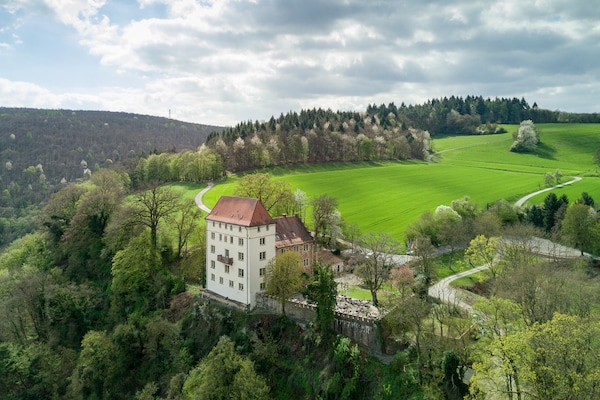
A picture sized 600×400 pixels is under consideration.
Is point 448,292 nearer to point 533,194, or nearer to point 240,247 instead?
point 240,247

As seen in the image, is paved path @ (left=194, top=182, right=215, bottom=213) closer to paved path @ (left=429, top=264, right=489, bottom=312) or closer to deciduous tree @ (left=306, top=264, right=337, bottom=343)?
paved path @ (left=429, top=264, right=489, bottom=312)

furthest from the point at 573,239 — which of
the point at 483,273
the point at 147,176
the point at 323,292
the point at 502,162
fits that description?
the point at 147,176

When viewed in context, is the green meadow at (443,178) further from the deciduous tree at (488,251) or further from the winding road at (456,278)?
the deciduous tree at (488,251)

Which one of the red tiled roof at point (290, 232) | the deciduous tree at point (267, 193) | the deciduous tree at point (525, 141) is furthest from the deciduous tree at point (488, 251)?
the deciduous tree at point (525, 141)

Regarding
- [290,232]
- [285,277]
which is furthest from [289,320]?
[290,232]

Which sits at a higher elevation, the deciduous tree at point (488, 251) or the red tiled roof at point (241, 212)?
the red tiled roof at point (241, 212)

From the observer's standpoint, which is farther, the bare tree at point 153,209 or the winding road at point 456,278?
the bare tree at point 153,209

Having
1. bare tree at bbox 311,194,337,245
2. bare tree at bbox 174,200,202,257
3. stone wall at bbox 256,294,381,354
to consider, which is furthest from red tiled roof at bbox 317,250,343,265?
bare tree at bbox 174,200,202,257
